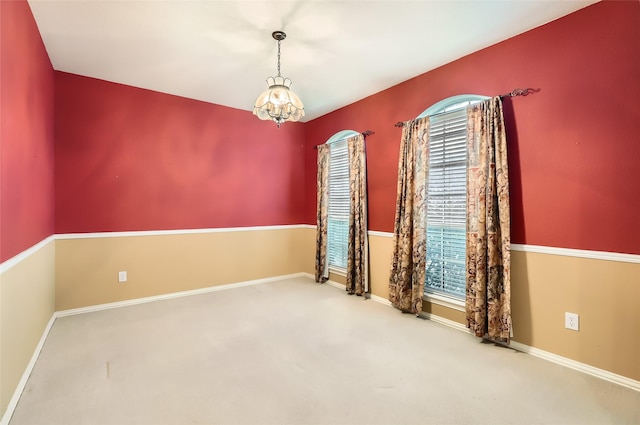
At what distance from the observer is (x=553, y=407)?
73.0 inches

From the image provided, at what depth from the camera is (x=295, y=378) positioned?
7.09 ft

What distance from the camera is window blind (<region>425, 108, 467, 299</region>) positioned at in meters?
3.09

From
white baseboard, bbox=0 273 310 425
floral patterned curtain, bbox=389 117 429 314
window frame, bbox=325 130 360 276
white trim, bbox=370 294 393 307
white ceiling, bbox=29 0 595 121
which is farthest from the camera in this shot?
window frame, bbox=325 130 360 276

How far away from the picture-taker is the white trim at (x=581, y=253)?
6.86ft

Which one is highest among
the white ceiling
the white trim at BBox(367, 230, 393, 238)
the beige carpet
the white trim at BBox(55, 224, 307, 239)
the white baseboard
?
the white ceiling

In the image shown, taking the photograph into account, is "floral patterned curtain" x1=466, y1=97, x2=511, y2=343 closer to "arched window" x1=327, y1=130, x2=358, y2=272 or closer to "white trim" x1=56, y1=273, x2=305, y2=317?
"arched window" x1=327, y1=130, x2=358, y2=272

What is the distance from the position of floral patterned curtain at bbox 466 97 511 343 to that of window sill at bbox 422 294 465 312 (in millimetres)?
224

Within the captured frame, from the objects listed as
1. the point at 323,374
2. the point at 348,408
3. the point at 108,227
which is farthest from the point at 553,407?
the point at 108,227

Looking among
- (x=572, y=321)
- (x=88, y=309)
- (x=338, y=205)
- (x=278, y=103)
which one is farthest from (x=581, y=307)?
(x=88, y=309)

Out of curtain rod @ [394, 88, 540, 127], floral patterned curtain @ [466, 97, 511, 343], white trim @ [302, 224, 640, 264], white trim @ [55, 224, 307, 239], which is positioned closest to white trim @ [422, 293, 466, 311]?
floral patterned curtain @ [466, 97, 511, 343]

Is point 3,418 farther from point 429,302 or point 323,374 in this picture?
point 429,302

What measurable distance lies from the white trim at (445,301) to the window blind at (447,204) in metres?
0.06

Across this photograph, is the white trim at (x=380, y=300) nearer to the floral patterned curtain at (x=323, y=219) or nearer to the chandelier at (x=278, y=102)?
the floral patterned curtain at (x=323, y=219)

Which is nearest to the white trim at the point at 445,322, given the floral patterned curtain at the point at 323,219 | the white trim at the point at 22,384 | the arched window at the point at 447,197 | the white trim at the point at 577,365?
the white trim at the point at 577,365
